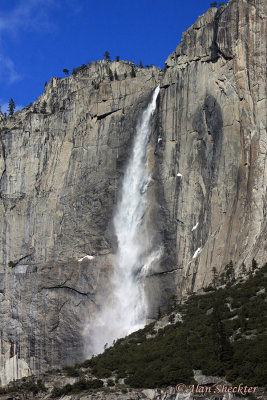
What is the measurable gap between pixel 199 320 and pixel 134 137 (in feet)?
95.0

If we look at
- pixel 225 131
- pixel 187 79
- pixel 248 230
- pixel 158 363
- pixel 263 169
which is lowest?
pixel 158 363

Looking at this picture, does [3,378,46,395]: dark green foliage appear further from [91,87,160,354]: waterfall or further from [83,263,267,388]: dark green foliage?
[91,87,160,354]: waterfall

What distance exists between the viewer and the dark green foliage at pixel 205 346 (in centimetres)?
5891

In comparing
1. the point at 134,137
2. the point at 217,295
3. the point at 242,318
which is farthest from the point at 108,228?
the point at 242,318

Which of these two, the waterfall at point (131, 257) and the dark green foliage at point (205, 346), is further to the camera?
the waterfall at point (131, 257)

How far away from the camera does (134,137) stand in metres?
92.9

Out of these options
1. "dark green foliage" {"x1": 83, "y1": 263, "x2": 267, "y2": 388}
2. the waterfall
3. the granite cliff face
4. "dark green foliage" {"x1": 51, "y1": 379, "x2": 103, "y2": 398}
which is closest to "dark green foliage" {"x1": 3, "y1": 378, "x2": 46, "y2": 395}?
"dark green foliage" {"x1": 51, "y1": 379, "x2": 103, "y2": 398}

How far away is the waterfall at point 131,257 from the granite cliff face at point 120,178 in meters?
1.00

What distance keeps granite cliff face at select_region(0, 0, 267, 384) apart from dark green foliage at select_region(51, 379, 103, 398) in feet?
60.8

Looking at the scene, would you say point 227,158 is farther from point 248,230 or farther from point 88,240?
point 88,240

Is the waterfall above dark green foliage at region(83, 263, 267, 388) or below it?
above

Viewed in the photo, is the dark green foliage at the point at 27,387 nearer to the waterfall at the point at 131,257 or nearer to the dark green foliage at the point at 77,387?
the dark green foliage at the point at 77,387

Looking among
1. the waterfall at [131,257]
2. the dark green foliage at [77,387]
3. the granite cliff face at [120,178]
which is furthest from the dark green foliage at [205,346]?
the waterfall at [131,257]

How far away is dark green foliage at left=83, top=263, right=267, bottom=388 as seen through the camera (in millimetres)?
58906
